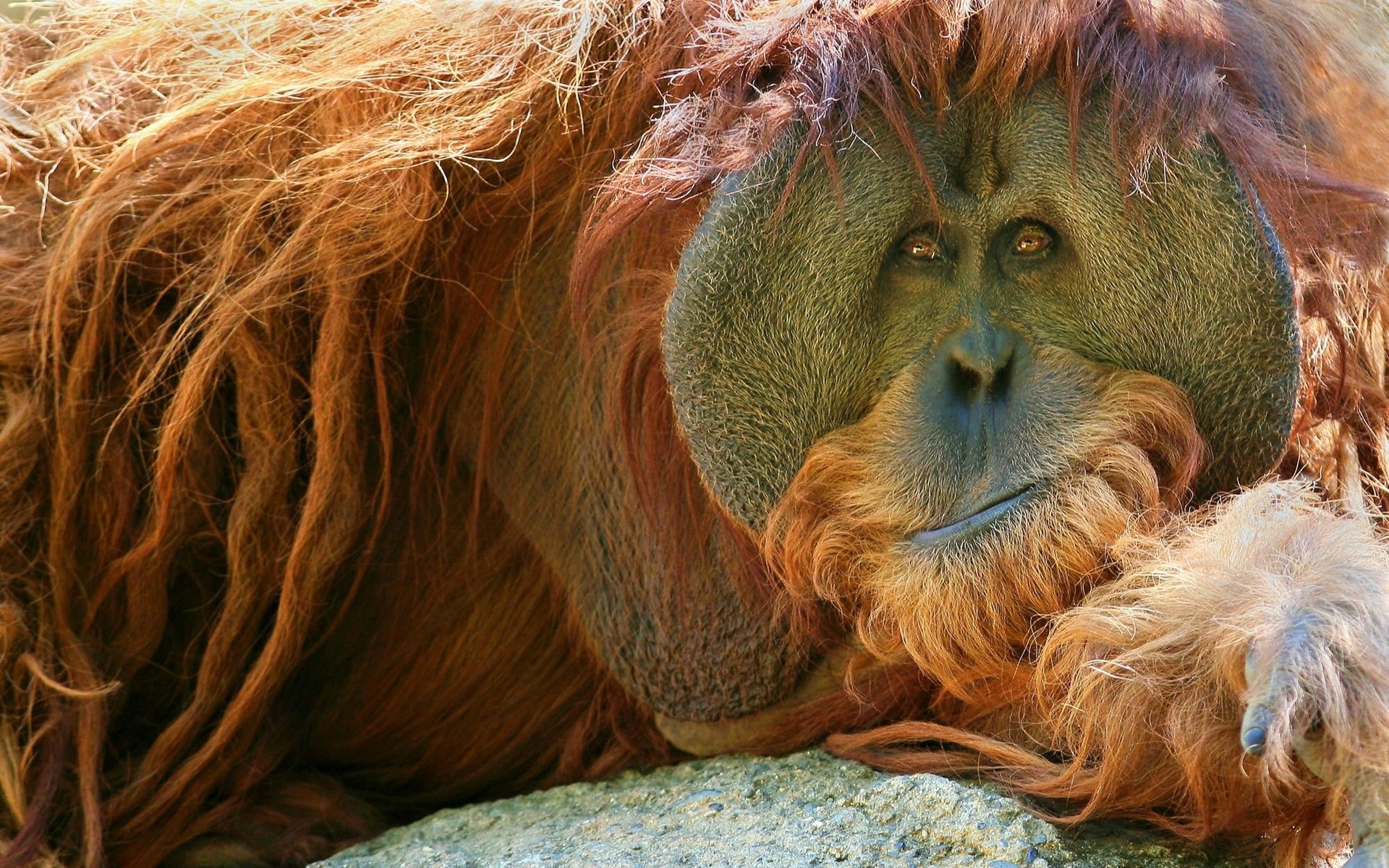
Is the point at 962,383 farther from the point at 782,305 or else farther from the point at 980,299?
the point at 782,305

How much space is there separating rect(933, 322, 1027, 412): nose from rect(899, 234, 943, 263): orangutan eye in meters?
0.10


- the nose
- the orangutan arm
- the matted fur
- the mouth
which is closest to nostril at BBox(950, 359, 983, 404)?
the nose

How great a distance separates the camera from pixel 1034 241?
1738 mm

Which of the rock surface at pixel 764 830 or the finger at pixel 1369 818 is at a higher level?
the finger at pixel 1369 818

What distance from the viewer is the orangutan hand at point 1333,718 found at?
4.35 ft

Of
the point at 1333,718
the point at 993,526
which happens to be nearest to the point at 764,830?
the point at 993,526

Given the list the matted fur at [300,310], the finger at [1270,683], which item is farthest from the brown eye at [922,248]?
the finger at [1270,683]

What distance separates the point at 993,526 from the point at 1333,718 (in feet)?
1.35

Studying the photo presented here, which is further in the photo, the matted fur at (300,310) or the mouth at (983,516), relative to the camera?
the matted fur at (300,310)

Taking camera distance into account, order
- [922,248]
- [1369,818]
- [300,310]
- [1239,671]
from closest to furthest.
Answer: [1369,818], [1239,671], [922,248], [300,310]

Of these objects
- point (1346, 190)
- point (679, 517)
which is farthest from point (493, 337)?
point (1346, 190)

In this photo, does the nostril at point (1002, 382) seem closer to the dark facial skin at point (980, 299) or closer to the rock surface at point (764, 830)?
the dark facial skin at point (980, 299)

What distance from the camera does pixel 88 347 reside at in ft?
7.00

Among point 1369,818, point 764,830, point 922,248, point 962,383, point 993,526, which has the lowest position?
point 764,830
